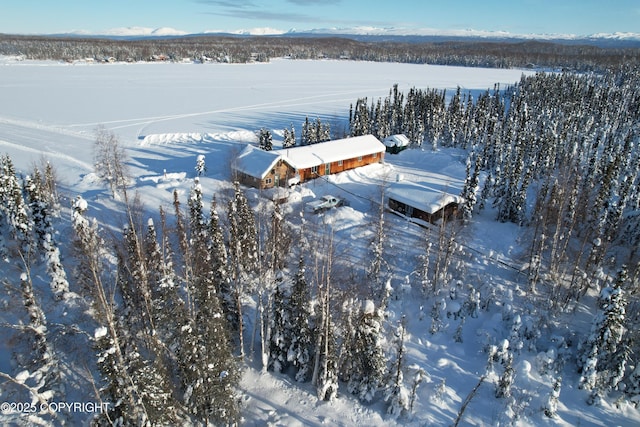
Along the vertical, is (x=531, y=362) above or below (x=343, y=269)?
below

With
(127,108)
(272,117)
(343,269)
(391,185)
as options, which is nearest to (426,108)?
(272,117)

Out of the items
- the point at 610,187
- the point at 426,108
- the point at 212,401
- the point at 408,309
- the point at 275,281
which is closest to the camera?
the point at 212,401

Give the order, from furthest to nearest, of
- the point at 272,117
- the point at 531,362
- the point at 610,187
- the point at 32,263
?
the point at 272,117 < the point at 610,187 < the point at 32,263 < the point at 531,362

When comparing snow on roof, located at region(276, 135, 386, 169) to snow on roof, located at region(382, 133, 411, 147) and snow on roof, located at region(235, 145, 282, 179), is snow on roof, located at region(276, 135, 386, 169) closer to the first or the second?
snow on roof, located at region(235, 145, 282, 179)

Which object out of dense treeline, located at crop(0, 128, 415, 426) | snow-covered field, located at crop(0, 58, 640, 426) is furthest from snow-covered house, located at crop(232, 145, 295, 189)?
dense treeline, located at crop(0, 128, 415, 426)

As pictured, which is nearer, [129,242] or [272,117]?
[129,242]

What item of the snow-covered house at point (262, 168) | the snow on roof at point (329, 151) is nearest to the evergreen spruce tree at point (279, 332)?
the snow-covered house at point (262, 168)

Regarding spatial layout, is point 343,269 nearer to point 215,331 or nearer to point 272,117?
point 215,331

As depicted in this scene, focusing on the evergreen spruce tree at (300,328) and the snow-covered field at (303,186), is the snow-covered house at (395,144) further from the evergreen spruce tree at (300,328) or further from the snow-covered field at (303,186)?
the evergreen spruce tree at (300,328)
